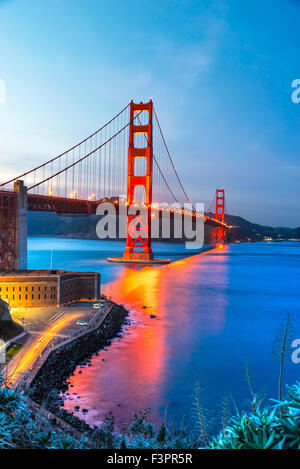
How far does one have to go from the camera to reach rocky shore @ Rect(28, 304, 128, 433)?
822 cm

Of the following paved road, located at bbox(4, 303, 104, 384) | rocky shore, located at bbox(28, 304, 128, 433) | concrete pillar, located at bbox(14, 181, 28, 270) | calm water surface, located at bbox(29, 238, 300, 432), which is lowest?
calm water surface, located at bbox(29, 238, 300, 432)

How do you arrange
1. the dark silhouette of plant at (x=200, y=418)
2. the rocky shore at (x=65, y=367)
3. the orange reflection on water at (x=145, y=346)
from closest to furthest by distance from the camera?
the dark silhouette of plant at (x=200, y=418)
the rocky shore at (x=65, y=367)
the orange reflection on water at (x=145, y=346)

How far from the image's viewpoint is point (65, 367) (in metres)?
11.0

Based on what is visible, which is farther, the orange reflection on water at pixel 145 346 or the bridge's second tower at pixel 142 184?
the bridge's second tower at pixel 142 184

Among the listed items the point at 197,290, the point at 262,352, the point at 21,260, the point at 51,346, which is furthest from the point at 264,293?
the point at 51,346

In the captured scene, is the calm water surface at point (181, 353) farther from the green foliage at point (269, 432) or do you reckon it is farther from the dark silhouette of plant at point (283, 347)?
the green foliage at point (269, 432)

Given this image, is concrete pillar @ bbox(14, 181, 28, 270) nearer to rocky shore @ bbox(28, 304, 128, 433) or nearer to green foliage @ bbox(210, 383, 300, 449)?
rocky shore @ bbox(28, 304, 128, 433)

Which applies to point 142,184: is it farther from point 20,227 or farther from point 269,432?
point 269,432

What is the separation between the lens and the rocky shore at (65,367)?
8217mm

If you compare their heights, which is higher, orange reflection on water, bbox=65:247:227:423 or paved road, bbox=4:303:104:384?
paved road, bbox=4:303:104:384

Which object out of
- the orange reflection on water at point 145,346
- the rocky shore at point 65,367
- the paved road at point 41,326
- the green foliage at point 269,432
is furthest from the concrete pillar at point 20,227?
the green foliage at point 269,432

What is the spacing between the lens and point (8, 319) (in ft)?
41.7

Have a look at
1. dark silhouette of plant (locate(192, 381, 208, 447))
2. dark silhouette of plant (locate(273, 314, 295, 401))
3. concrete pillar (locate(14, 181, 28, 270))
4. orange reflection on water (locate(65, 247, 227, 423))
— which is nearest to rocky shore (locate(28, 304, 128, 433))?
orange reflection on water (locate(65, 247, 227, 423))
